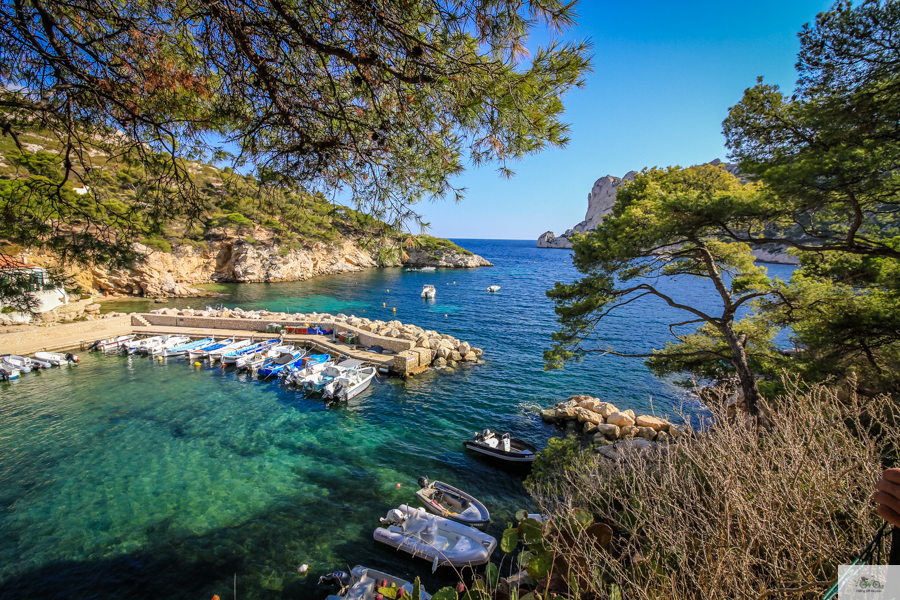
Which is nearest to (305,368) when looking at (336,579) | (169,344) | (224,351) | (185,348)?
Answer: (224,351)

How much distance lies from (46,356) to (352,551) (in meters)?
20.4

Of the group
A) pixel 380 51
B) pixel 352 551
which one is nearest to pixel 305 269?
pixel 352 551

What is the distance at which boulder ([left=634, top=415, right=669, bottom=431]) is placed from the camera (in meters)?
12.4

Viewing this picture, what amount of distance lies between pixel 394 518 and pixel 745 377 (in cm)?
878

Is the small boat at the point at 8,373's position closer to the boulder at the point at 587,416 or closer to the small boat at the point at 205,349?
the small boat at the point at 205,349

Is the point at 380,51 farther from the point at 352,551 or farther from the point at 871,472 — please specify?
the point at 352,551

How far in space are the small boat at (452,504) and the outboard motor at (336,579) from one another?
8.26ft

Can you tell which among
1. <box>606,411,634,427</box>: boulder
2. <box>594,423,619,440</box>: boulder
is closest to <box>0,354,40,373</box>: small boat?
<box>594,423,619,440</box>: boulder

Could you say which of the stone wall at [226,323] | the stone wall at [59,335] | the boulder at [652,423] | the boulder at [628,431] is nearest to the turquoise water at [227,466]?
the boulder at [652,423]

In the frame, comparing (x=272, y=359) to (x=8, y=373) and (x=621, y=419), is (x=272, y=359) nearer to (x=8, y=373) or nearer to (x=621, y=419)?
(x=8, y=373)

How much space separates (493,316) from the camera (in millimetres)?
31562

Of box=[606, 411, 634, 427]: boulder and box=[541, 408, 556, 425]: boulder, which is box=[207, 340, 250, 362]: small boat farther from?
box=[606, 411, 634, 427]: boulder

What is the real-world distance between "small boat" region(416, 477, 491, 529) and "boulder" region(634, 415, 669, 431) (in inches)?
282

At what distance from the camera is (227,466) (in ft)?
33.7
